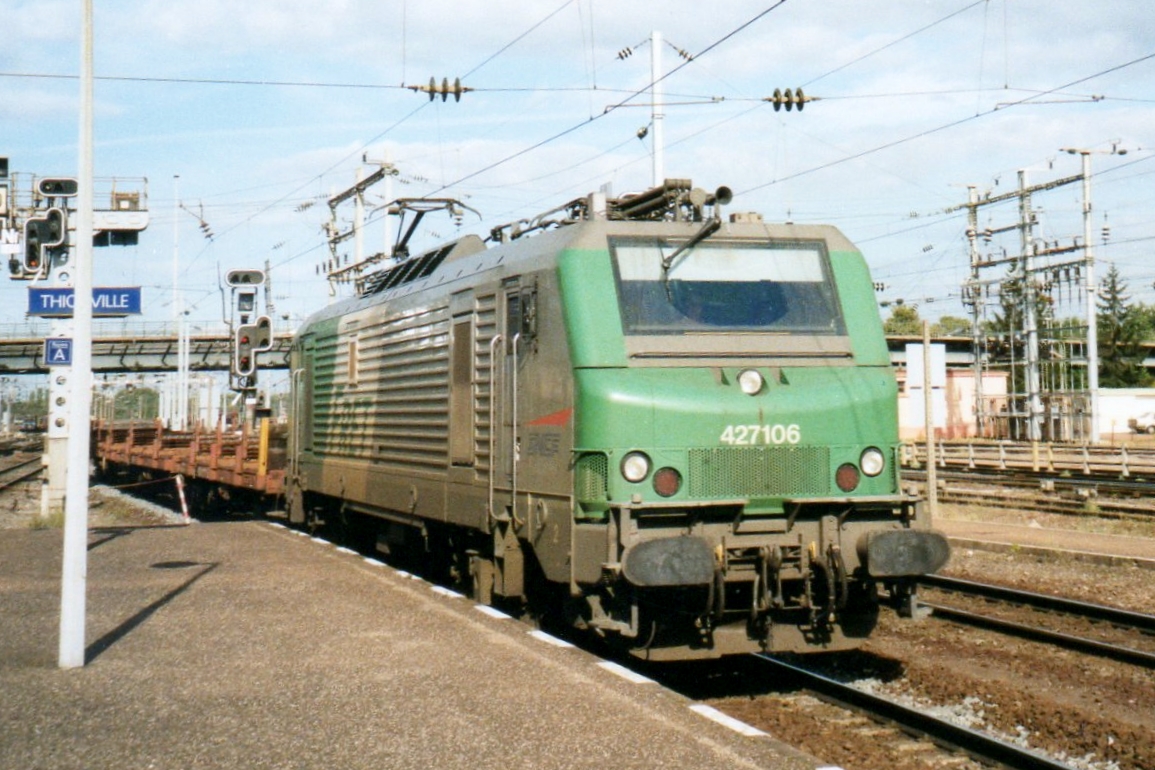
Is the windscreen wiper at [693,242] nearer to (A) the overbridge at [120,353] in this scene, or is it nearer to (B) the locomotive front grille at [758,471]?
(B) the locomotive front grille at [758,471]

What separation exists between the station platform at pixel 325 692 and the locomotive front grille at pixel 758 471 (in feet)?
4.52

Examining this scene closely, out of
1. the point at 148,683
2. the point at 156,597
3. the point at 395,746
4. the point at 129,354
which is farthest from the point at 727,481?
the point at 129,354

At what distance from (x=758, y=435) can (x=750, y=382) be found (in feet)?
1.25

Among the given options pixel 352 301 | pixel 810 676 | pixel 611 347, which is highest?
pixel 352 301

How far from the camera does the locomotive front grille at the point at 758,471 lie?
862 cm

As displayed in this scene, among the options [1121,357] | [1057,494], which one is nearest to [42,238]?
[1057,494]

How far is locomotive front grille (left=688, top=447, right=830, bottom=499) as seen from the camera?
8.62m

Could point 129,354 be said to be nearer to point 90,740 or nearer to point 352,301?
point 352,301

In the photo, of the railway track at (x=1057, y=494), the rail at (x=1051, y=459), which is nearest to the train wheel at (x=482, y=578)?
the railway track at (x=1057, y=494)

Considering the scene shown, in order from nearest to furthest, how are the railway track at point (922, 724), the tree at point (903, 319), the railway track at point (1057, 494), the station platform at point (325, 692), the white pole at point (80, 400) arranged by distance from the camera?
the station platform at point (325, 692)
the railway track at point (922, 724)
the white pole at point (80, 400)
the railway track at point (1057, 494)
the tree at point (903, 319)

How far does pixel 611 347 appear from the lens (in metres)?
8.74

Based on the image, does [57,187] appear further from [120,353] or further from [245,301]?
[120,353]

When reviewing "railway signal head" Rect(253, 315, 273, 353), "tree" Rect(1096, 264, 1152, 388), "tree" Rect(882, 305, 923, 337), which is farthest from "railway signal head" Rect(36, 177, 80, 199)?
"tree" Rect(882, 305, 923, 337)

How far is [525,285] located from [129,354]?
62548mm
